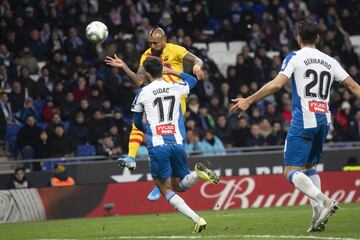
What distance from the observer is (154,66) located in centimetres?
1129

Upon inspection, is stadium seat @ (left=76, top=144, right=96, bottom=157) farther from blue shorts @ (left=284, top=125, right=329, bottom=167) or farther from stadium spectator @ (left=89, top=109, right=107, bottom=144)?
blue shorts @ (left=284, top=125, right=329, bottom=167)

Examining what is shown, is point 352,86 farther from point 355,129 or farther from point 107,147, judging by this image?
point 355,129

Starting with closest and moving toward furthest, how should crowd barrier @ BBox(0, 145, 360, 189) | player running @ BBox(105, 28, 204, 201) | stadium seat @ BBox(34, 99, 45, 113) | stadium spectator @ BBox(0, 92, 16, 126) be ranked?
player running @ BBox(105, 28, 204, 201) < crowd barrier @ BBox(0, 145, 360, 189) < stadium spectator @ BBox(0, 92, 16, 126) < stadium seat @ BBox(34, 99, 45, 113)

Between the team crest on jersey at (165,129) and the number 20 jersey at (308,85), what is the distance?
158 cm

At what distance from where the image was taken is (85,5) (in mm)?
24109

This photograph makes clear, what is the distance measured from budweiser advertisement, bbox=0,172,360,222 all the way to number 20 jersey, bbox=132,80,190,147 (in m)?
6.61

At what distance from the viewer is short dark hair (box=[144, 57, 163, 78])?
36.9 feet

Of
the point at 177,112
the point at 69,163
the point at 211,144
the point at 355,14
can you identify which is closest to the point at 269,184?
the point at 211,144

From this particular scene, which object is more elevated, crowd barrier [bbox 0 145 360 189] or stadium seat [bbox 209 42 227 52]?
stadium seat [bbox 209 42 227 52]

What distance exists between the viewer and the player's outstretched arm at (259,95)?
33.0 ft

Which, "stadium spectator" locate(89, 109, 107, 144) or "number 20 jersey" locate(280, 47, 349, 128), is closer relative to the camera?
"number 20 jersey" locate(280, 47, 349, 128)

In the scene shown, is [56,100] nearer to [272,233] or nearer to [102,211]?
[102,211]

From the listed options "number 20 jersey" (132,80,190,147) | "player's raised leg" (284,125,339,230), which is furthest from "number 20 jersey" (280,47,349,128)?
"number 20 jersey" (132,80,190,147)

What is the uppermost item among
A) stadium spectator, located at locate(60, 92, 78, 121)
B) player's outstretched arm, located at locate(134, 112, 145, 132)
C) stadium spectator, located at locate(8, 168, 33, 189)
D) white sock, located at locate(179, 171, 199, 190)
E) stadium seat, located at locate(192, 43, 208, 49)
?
player's outstretched arm, located at locate(134, 112, 145, 132)
